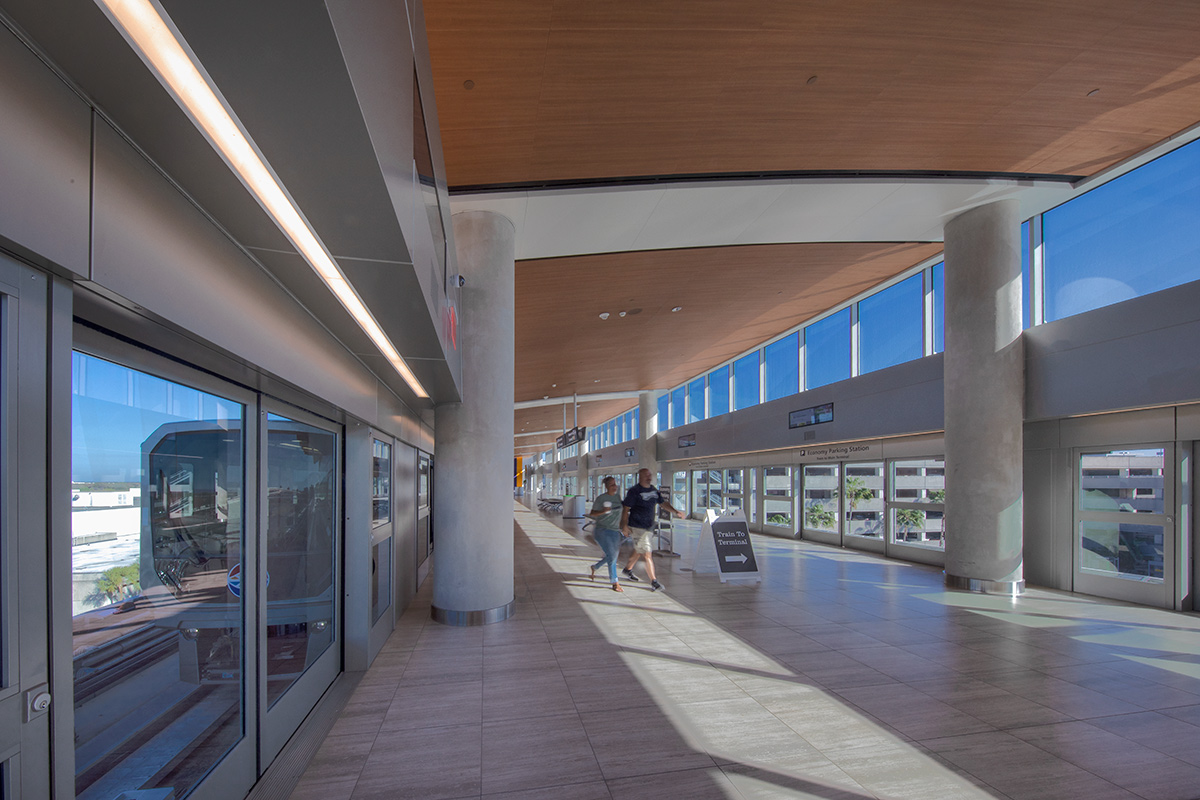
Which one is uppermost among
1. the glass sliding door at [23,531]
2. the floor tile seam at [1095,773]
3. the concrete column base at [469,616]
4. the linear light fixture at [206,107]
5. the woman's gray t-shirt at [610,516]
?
the linear light fixture at [206,107]

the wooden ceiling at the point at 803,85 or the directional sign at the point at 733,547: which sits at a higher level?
the wooden ceiling at the point at 803,85

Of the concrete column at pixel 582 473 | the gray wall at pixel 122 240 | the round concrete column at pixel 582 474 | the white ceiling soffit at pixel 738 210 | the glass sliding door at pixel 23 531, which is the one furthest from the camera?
the concrete column at pixel 582 473

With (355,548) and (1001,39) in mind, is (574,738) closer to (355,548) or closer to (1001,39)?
(355,548)

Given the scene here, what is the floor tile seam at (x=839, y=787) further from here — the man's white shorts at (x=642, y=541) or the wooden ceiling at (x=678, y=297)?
the wooden ceiling at (x=678, y=297)

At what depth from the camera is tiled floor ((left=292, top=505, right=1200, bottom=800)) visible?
320cm

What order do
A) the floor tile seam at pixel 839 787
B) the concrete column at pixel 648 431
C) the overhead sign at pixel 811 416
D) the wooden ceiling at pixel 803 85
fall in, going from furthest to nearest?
1. the concrete column at pixel 648 431
2. the overhead sign at pixel 811 416
3. the wooden ceiling at pixel 803 85
4. the floor tile seam at pixel 839 787

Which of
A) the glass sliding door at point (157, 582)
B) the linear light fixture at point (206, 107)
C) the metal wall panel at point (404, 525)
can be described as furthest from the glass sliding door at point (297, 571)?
the linear light fixture at point (206, 107)

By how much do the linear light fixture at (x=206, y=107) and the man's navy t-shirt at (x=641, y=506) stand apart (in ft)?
22.4

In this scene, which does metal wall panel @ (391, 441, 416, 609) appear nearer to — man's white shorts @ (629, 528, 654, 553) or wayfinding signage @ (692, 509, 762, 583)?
man's white shorts @ (629, 528, 654, 553)

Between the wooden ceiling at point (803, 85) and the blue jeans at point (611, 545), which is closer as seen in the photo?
the wooden ceiling at point (803, 85)

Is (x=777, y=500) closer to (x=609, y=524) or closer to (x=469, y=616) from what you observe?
(x=609, y=524)

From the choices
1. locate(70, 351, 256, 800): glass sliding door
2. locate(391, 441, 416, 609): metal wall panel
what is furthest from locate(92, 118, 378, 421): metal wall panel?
locate(391, 441, 416, 609): metal wall panel

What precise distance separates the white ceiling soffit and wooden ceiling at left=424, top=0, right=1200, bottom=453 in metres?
0.26

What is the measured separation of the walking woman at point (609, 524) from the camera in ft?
28.0
